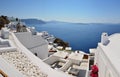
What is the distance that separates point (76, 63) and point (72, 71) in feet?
9.06

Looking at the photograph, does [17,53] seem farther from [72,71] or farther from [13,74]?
[72,71]

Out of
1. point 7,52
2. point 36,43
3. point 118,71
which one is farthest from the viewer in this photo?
point 36,43

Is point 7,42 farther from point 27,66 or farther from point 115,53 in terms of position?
point 115,53

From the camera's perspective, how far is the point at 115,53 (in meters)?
9.56

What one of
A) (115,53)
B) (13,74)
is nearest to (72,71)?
(115,53)

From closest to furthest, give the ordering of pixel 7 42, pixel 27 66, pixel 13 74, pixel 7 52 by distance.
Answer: pixel 13 74, pixel 27 66, pixel 7 52, pixel 7 42

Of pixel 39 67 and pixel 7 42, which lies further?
pixel 7 42

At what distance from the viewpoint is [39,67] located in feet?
27.5

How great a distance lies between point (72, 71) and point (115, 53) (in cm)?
556

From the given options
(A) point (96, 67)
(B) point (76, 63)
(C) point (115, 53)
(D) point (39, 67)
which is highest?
(C) point (115, 53)

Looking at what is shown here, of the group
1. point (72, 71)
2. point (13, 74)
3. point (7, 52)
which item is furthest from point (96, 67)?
point (13, 74)

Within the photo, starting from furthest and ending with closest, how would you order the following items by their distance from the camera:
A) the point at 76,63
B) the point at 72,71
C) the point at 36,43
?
1. the point at 36,43
2. the point at 76,63
3. the point at 72,71

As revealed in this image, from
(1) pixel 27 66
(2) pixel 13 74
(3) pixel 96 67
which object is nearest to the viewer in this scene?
(2) pixel 13 74

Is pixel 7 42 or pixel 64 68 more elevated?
pixel 7 42
